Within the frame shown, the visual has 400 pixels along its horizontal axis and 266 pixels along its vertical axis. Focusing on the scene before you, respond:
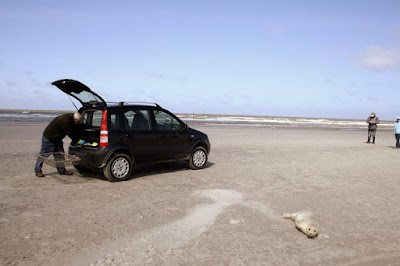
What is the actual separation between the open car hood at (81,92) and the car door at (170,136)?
146cm

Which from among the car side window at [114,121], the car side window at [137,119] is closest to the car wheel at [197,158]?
the car side window at [137,119]

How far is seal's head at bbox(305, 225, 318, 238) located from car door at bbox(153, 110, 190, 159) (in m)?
4.54

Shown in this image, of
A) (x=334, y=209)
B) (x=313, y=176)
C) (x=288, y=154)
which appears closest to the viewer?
(x=334, y=209)

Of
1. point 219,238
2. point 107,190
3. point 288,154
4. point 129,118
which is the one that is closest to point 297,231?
point 219,238

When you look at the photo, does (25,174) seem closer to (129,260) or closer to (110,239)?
(110,239)

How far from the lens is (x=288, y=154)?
13.1 metres

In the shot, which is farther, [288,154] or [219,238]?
[288,154]

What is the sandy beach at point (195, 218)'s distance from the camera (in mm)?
3826

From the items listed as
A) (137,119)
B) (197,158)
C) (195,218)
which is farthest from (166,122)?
(195,218)

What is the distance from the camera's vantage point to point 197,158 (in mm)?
9195

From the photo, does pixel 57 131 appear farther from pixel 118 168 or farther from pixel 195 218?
pixel 195 218

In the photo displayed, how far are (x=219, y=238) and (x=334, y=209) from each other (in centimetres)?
257

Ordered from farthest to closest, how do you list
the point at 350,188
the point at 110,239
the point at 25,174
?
the point at 25,174
the point at 350,188
the point at 110,239

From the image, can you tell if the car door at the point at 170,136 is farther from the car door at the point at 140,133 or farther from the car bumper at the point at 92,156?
the car bumper at the point at 92,156
